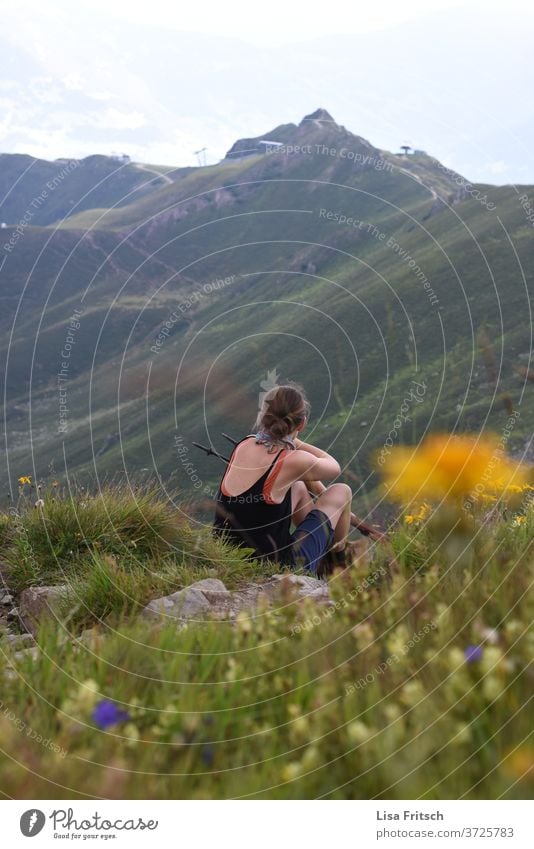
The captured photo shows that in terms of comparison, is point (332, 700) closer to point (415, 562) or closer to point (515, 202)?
point (415, 562)

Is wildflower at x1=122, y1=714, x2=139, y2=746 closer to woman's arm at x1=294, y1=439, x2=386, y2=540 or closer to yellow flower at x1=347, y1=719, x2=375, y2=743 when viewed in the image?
yellow flower at x1=347, y1=719, x2=375, y2=743

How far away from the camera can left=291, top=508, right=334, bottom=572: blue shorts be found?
604 cm

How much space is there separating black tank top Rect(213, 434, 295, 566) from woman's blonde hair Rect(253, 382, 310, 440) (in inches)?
8.5

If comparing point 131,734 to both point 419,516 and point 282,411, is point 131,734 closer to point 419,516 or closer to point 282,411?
point 419,516

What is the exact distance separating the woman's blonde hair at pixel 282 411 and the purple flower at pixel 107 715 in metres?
3.93

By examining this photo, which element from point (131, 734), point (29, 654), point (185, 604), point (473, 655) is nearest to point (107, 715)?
point (131, 734)

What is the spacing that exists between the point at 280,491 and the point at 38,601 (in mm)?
1872

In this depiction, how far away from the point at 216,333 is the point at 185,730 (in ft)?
591

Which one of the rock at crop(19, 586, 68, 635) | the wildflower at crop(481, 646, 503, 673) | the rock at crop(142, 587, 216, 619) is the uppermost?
the wildflower at crop(481, 646, 503, 673)

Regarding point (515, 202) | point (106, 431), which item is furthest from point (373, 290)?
point (106, 431)

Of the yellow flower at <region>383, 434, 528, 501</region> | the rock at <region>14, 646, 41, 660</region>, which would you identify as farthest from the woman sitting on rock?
the yellow flower at <region>383, 434, 528, 501</region>

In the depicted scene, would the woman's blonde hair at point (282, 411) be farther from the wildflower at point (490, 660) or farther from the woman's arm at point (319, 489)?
the wildflower at point (490, 660)

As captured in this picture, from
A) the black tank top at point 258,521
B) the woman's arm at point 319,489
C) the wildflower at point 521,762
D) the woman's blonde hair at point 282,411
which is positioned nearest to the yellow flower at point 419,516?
the woman's arm at point 319,489

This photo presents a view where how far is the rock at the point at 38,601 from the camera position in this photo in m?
4.84
